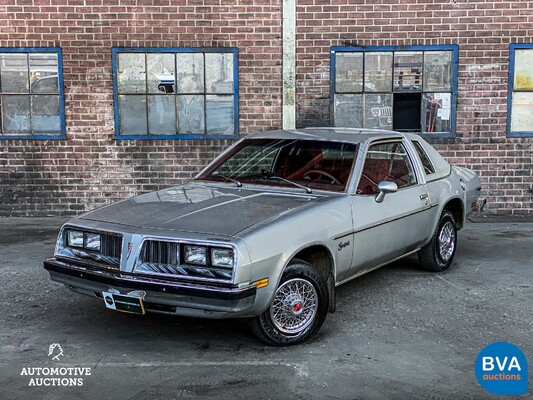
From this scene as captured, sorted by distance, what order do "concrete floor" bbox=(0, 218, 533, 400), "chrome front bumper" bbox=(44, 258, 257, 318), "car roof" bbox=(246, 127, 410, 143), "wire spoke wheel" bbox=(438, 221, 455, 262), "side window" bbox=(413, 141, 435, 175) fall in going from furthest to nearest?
"wire spoke wheel" bbox=(438, 221, 455, 262), "side window" bbox=(413, 141, 435, 175), "car roof" bbox=(246, 127, 410, 143), "chrome front bumper" bbox=(44, 258, 257, 318), "concrete floor" bbox=(0, 218, 533, 400)

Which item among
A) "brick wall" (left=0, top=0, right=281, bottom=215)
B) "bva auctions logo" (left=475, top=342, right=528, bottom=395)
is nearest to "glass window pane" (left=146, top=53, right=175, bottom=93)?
"brick wall" (left=0, top=0, right=281, bottom=215)

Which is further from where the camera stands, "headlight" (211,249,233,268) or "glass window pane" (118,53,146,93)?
"glass window pane" (118,53,146,93)

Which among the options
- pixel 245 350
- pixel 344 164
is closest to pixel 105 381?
pixel 245 350

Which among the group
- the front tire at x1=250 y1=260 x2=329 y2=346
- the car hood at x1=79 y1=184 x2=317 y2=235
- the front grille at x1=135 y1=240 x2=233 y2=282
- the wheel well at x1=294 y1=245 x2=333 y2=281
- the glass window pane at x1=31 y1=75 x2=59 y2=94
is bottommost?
the front tire at x1=250 y1=260 x2=329 y2=346

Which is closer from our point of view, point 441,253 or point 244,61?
point 441,253

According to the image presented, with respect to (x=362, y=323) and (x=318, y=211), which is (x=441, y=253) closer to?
(x=362, y=323)

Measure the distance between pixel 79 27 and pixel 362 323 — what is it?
22.5 feet

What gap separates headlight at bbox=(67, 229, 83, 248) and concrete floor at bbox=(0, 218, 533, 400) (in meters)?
0.71

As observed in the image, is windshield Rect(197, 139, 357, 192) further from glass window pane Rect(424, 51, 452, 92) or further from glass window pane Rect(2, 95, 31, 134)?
glass window pane Rect(2, 95, 31, 134)

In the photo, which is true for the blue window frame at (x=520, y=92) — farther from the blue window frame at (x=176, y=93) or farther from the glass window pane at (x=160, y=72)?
the glass window pane at (x=160, y=72)

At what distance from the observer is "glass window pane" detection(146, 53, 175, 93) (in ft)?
33.1

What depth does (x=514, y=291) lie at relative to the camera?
249 inches

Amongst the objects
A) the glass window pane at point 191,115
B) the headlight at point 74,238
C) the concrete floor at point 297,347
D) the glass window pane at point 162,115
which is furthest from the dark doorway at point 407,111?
the headlight at point 74,238

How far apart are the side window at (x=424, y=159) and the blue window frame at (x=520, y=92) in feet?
13.0
